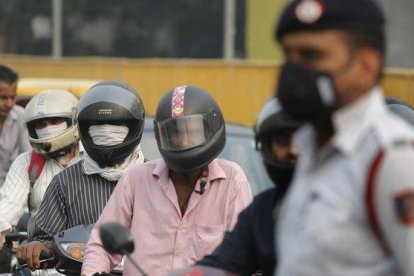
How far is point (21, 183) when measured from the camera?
852cm

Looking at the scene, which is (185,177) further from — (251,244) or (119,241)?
(119,241)

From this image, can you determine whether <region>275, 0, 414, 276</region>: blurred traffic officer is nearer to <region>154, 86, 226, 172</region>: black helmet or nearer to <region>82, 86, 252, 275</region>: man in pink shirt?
<region>82, 86, 252, 275</region>: man in pink shirt

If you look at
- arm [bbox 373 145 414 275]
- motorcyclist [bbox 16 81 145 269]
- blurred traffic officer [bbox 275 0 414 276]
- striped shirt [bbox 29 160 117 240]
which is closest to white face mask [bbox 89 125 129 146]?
motorcyclist [bbox 16 81 145 269]

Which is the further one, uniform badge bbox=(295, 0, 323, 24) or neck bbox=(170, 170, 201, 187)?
neck bbox=(170, 170, 201, 187)

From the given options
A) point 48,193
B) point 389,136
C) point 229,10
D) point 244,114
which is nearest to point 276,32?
point 389,136

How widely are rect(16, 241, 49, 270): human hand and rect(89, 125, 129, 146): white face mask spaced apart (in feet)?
2.55

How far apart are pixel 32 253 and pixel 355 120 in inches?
161

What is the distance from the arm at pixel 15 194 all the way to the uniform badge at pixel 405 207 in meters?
5.41

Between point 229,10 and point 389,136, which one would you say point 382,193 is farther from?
point 229,10

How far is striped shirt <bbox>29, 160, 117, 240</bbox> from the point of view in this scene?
7.41 m

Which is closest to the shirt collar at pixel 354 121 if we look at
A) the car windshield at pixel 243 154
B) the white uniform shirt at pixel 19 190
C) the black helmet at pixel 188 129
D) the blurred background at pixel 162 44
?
the black helmet at pixel 188 129

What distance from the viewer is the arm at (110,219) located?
236 inches

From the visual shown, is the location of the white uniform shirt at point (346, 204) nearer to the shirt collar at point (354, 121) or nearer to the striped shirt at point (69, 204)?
the shirt collar at point (354, 121)

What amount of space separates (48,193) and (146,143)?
2.16m
